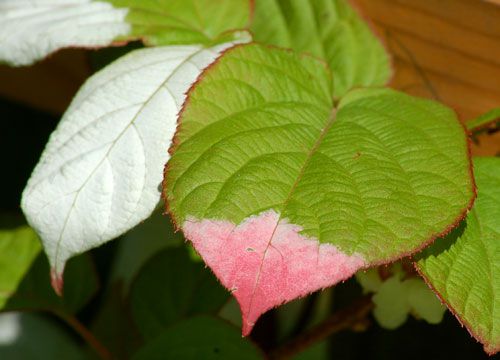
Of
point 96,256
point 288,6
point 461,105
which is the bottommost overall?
point 96,256

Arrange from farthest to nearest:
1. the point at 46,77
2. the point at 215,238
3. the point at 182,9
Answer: the point at 46,77, the point at 182,9, the point at 215,238

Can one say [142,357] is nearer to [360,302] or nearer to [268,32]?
[360,302]

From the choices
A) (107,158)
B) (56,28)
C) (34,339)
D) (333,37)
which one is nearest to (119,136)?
(107,158)

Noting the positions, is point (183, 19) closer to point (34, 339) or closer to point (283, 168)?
point (283, 168)

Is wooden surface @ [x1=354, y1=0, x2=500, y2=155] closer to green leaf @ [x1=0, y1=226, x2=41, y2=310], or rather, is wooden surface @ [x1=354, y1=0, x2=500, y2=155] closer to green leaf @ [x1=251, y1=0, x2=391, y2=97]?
green leaf @ [x1=251, y1=0, x2=391, y2=97]

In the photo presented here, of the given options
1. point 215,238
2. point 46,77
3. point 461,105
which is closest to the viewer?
point 215,238

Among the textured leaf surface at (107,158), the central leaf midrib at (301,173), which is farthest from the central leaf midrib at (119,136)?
the central leaf midrib at (301,173)

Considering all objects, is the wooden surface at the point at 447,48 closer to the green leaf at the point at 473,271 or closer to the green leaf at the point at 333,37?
the green leaf at the point at 333,37

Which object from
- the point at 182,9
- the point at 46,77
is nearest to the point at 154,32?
the point at 182,9
